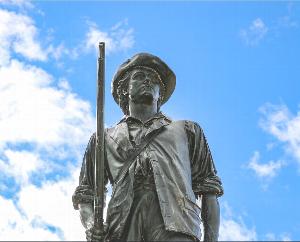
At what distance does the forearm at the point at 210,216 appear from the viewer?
31.9ft

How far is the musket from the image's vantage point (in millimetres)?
9312

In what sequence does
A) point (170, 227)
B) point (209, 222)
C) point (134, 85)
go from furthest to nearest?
point (134, 85)
point (209, 222)
point (170, 227)

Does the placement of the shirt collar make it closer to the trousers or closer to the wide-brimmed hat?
the wide-brimmed hat

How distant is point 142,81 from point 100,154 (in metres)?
1.58

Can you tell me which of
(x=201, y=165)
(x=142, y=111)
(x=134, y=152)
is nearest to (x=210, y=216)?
(x=201, y=165)

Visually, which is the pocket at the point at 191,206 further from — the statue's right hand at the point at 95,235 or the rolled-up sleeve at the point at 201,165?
the statue's right hand at the point at 95,235

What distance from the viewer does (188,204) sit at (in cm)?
939

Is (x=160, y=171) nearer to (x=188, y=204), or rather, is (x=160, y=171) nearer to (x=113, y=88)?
(x=188, y=204)

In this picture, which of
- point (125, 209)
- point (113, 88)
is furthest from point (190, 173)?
point (113, 88)

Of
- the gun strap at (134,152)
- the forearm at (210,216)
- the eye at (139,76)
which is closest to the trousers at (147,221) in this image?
the gun strap at (134,152)

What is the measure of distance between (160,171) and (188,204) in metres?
0.51

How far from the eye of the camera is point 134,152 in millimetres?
9930

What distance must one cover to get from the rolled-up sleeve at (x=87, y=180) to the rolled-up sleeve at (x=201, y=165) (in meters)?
1.09

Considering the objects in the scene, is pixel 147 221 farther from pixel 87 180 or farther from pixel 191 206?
pixel 87 180
